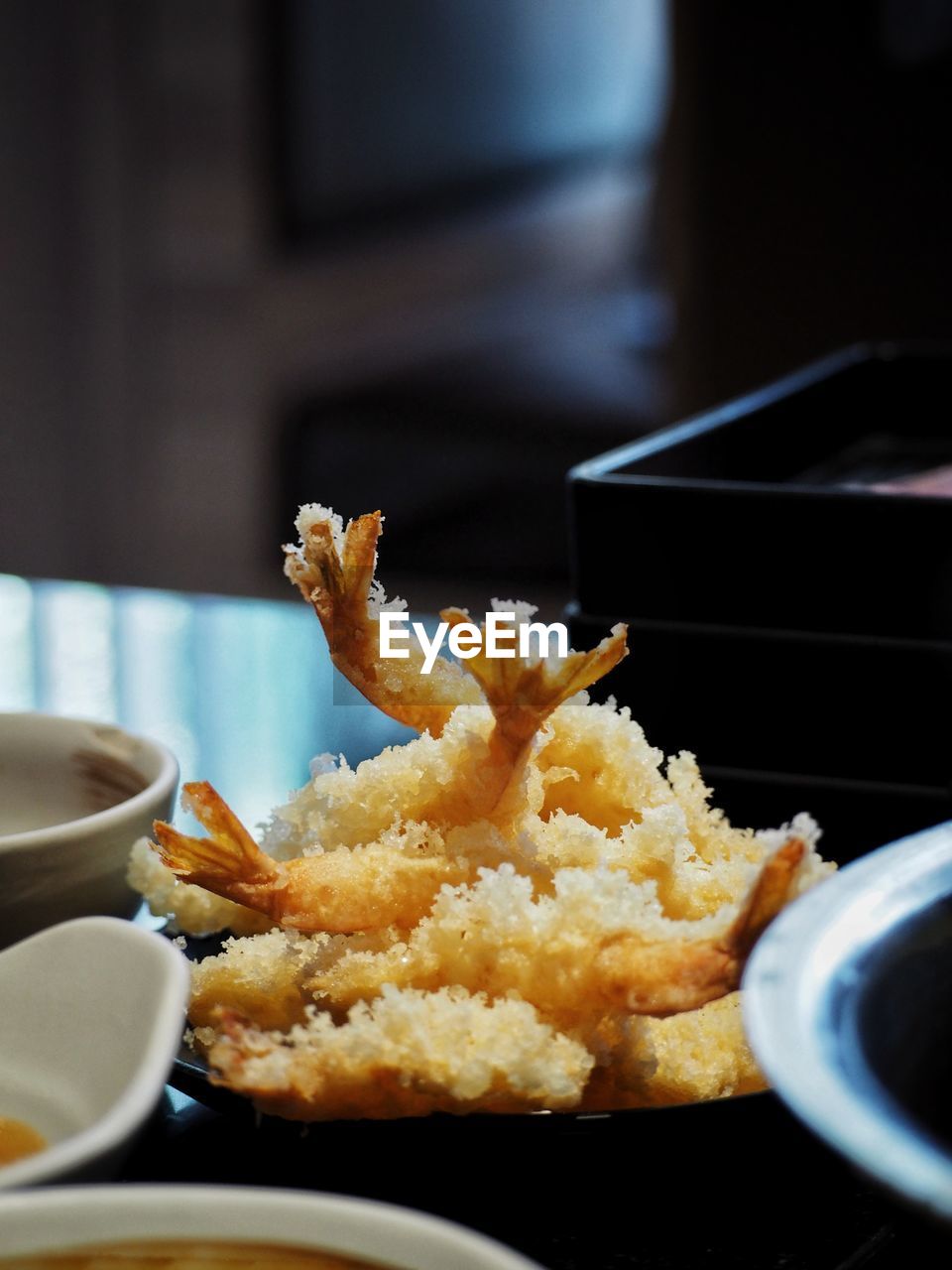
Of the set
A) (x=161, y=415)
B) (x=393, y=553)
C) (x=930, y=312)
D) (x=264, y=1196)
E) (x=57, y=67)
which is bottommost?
(x=393, y=553)

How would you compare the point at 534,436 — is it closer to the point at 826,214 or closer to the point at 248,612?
the point at 826,214

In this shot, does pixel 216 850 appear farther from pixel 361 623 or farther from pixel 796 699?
pixel 796 699

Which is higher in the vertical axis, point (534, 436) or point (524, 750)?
point (524, 750)

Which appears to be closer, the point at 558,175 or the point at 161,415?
the point at 161,415

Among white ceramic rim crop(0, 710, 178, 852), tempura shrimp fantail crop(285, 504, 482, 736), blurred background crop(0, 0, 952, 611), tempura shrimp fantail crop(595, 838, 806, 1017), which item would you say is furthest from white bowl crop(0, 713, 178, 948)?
blurred background crop(0, 0, 952, 611)

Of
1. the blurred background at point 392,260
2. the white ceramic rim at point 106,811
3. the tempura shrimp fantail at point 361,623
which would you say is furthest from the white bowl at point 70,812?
the blurred background at point 392,260

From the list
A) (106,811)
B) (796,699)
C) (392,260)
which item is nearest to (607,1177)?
(106,811)

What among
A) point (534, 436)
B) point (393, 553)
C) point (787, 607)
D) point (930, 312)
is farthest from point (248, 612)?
point (534, 436)
